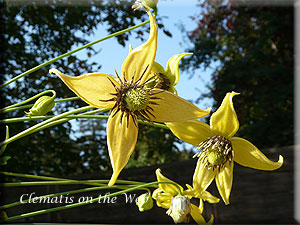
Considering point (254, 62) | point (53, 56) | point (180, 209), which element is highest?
point (254, 62)

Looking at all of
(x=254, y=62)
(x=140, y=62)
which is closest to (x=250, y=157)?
(x=140, y=62)

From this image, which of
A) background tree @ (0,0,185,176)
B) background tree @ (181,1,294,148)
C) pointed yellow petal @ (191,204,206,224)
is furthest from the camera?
background tree @ (181,1,294,148)

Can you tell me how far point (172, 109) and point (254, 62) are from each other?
8.17 feet

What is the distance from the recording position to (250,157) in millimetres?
279

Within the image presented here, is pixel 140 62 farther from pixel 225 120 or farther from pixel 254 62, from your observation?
pixel 254 62

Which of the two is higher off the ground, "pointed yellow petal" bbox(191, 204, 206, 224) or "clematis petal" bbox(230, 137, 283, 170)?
"clematis petal" bbox(230, 137, 283, 170)

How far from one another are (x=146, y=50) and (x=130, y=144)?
0.22ft

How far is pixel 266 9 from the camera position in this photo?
2.73 m

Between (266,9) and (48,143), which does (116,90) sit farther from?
(266,9)

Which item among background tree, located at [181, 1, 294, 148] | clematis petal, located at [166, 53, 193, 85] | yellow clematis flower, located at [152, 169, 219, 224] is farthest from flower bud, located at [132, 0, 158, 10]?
background tree, located at [181, 1, 294, 148]

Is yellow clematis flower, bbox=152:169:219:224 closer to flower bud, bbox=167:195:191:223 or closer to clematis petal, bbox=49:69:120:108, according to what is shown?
flower bud, bbox=167:195:191:223

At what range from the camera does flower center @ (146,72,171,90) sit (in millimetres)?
256

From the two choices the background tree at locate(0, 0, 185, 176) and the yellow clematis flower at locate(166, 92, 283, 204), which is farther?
the background tree at locate(0, 0, 185, 176)

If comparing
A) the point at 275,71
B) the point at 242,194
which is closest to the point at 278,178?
the point at 242,194
